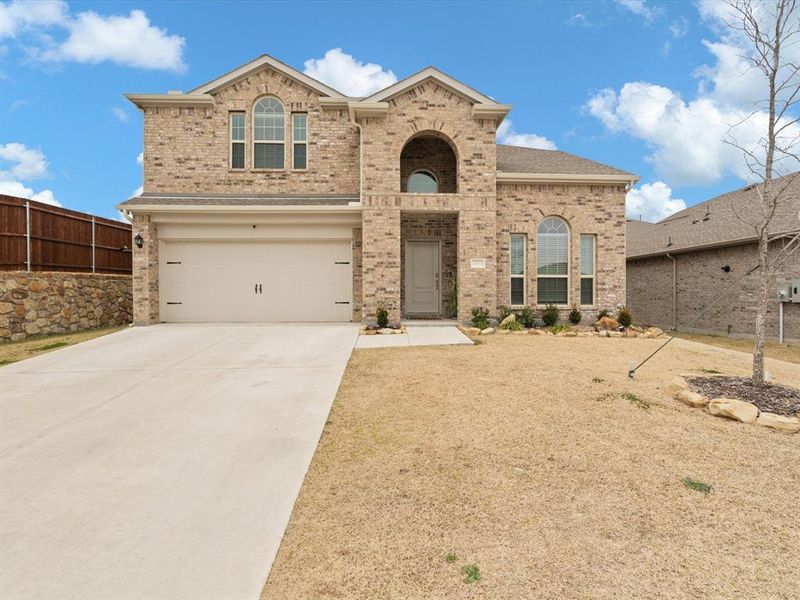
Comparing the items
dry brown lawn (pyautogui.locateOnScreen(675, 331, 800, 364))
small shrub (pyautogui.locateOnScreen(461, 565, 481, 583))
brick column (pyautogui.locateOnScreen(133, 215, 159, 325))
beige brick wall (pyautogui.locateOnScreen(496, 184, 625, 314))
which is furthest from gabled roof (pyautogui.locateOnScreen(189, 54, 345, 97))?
dry brown lawn (pyautogui.locateOnScreen(675, 331, 800, 364))

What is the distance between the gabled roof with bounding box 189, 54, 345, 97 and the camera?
12.4 metres

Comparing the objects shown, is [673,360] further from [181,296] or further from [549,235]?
[181,296]

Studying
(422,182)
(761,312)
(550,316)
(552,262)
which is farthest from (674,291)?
(761,312)

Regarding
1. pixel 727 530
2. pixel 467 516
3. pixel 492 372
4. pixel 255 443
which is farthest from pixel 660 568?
pixel 492 372

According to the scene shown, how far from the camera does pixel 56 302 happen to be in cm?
1152

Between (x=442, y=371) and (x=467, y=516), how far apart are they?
3.86 metres

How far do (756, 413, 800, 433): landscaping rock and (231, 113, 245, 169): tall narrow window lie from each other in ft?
43.7

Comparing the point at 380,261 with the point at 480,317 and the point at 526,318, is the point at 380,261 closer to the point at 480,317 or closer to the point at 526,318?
the point at 480,317

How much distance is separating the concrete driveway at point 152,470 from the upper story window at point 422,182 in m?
7.42

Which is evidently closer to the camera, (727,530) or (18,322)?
(727,530)

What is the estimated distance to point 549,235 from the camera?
12.5m

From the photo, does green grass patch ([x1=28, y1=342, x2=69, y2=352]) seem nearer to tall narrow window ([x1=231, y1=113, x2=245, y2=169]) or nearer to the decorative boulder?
tall narrow window ([x1=231, y1=113, x2=245, y2=169])

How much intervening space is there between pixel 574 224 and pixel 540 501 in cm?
1095

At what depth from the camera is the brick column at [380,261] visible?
11.3 m
